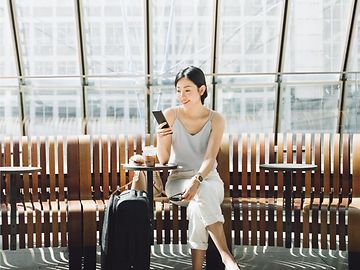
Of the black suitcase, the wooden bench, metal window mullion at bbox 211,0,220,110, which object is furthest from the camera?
metal window mullion at bbox 211,0,220,110

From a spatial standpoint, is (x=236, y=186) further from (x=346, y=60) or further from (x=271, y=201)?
(x=346, y=60)

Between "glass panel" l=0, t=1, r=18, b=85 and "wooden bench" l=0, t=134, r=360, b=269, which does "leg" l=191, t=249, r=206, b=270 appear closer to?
"wooden bench" l=0, t=134, r=360, b=269

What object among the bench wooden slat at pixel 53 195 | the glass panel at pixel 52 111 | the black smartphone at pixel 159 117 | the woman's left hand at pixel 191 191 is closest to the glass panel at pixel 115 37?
the glass panel at pixel 52 111

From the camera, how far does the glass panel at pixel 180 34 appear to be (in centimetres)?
855

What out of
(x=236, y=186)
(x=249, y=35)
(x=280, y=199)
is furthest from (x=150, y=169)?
(x=249, y=35)

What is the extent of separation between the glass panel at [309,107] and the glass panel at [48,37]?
3.07 m

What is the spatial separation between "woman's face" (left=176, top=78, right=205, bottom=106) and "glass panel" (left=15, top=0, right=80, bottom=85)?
14.7ft

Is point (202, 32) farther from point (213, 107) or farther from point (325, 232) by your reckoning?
point (325, 232)

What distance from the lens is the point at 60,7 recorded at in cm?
855

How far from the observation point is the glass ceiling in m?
8.56

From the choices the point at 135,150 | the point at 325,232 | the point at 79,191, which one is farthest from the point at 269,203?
the point at 79,191

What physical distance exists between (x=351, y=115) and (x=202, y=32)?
247 centimetres

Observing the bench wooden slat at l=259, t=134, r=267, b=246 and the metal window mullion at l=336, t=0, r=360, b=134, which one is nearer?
the bench wooden slat at l=259, t=134, r=267, b=246

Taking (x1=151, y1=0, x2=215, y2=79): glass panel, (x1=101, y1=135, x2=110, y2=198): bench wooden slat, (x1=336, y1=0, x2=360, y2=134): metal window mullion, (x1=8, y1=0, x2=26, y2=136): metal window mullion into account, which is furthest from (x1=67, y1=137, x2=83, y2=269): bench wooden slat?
(x1=336, y1=0, x2=360, y2=134): metal window mullion
